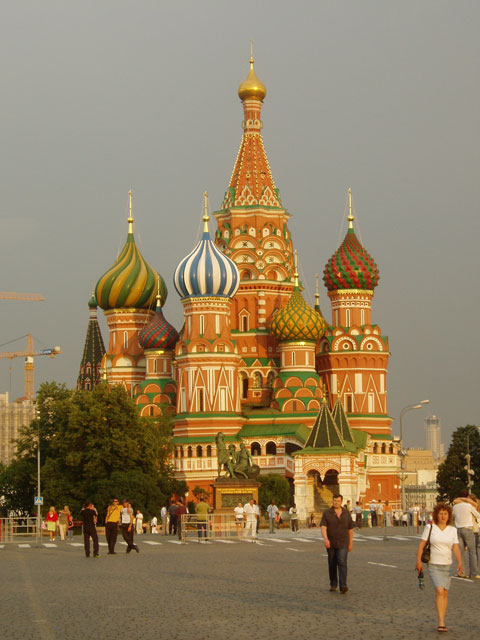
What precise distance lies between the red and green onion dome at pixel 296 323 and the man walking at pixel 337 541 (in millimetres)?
57376

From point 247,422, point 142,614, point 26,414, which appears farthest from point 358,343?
point 26,414

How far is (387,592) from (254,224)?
209 feet

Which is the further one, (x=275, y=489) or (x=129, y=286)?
(x=129, y=286)

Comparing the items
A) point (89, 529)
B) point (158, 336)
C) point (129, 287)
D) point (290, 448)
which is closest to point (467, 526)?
point (89, 529)

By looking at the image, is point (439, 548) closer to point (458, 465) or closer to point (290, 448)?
point (290, 448)

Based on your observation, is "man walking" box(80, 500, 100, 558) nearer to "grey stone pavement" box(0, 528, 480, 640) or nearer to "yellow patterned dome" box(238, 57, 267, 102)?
"grey stone pavement" box(0, 528, 480, 640)

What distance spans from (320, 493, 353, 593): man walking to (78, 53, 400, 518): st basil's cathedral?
49273 mm

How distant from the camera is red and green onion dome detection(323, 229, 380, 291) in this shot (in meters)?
80.2

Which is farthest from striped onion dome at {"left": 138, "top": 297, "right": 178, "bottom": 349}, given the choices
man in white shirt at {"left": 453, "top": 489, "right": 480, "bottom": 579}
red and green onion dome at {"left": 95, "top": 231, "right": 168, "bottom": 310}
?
man in white shirt at {"left": 453, "top": 489, "right": 480, "bottom": 579}

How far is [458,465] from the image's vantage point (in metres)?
84.3

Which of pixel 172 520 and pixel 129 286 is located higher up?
pixel 129 286

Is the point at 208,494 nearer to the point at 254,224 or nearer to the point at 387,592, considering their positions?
the point at 254,224

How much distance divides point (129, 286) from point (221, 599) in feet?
215

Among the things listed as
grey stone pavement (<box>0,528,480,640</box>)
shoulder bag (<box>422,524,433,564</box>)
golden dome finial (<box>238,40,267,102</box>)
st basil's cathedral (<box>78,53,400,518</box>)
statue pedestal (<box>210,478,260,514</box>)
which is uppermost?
golden dome finial (<box>238,40,267,102</box>)
